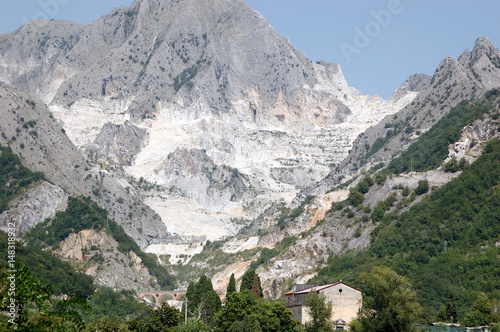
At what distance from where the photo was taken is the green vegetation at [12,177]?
Result: 179m

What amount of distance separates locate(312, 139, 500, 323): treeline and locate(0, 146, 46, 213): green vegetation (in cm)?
8692

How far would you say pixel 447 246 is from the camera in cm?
12138

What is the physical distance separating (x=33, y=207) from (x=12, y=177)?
39.9 feet

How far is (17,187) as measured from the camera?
18188cm

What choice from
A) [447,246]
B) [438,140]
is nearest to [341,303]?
[447,246]

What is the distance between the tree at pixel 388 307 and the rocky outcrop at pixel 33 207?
4939 inches

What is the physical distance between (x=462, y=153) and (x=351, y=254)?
36138 millimetres

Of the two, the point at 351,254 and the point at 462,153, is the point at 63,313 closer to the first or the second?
the point at 351,254

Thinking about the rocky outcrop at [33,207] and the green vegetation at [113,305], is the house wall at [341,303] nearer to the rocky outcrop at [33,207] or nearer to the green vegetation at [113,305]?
the green vegetation at [113,305]

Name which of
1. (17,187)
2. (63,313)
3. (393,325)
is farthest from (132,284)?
(63,313)

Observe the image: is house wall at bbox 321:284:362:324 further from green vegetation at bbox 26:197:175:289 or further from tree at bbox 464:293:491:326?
green vegetation at bbox 26:197:175:289

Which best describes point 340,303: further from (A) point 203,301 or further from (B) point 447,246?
(B) point 447,246

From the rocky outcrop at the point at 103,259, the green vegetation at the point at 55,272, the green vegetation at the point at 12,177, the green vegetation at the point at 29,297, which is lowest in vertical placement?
the green vegetation at the point at 29,297

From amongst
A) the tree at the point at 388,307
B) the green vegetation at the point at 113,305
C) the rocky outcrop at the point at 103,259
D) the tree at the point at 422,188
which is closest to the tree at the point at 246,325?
the tree at the point at 388,307
